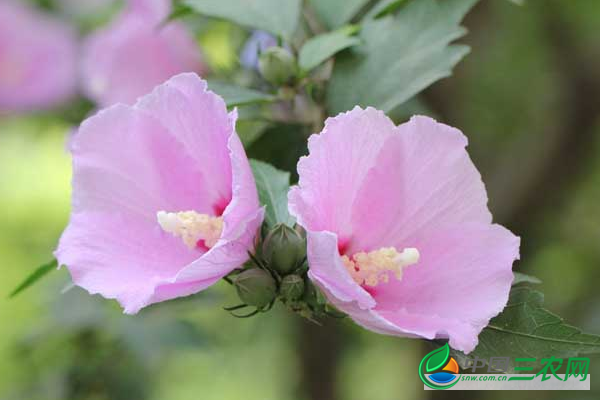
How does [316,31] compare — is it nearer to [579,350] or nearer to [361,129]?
[361,129]

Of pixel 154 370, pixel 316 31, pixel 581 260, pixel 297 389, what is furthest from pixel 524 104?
pixel 316 31

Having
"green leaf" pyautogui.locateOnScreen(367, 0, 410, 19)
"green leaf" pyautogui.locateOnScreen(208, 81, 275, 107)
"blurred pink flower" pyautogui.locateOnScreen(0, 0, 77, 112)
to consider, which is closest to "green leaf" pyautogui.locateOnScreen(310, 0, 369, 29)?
"green leaf" pyautogui.locateOnScreen(367, 0, 410, 19)

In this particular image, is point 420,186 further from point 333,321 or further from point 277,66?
point 333,321

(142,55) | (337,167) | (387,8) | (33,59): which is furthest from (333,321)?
(33,59)

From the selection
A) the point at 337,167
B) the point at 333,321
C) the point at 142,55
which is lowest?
the point at 333,321

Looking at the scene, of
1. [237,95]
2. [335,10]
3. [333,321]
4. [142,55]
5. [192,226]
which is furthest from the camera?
[333,321]

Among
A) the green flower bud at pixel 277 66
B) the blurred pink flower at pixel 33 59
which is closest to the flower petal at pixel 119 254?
the green flower bud at pixel 277 66
